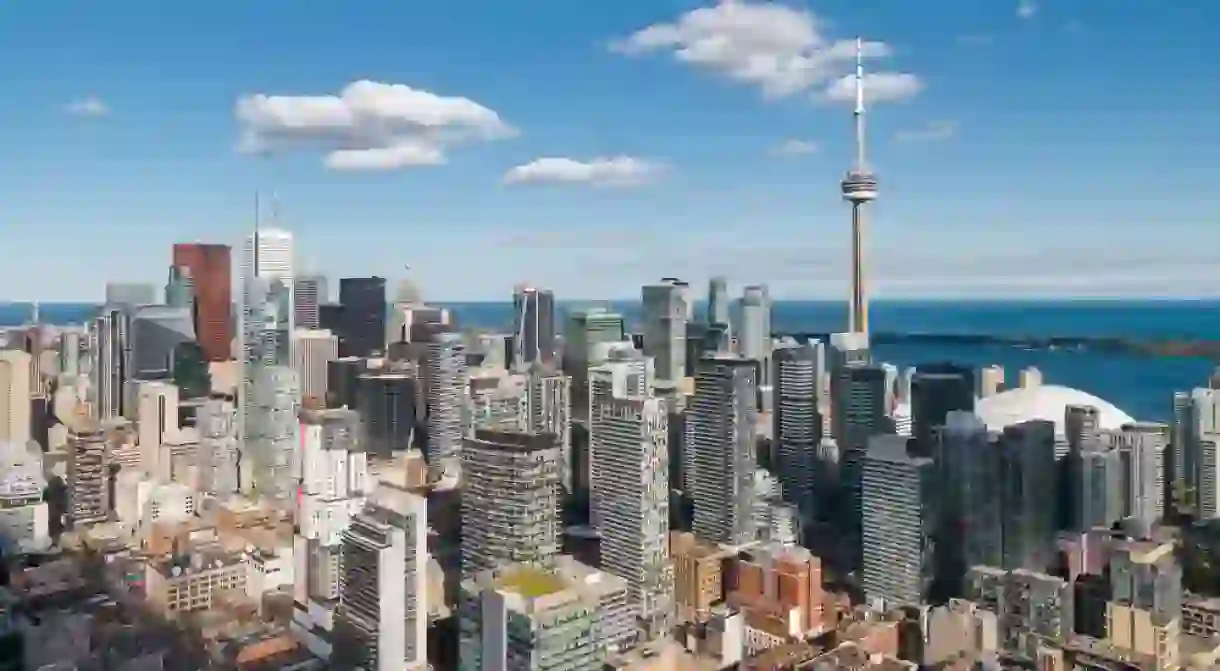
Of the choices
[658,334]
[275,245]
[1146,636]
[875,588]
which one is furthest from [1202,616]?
[275,245]

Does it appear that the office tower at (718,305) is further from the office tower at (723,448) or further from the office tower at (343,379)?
the office tower at (343,379)

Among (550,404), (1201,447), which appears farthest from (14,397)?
(1201,447)

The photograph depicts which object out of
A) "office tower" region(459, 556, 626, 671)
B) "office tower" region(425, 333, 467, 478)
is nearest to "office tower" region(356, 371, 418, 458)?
"office tower" region(425, 333, 467, 478)

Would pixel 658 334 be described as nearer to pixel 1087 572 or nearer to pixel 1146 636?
pixel 1087 572

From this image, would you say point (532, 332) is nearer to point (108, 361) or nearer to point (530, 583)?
point (108, 361)

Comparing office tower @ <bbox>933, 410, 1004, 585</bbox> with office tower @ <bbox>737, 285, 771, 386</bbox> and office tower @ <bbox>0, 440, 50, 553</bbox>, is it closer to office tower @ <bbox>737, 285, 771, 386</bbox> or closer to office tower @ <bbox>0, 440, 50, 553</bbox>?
office tower @ <bbox>737, 285, 771, 386</bbox>

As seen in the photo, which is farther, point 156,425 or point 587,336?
point 587,336

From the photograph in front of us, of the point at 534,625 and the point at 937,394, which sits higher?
the point at 937,394
